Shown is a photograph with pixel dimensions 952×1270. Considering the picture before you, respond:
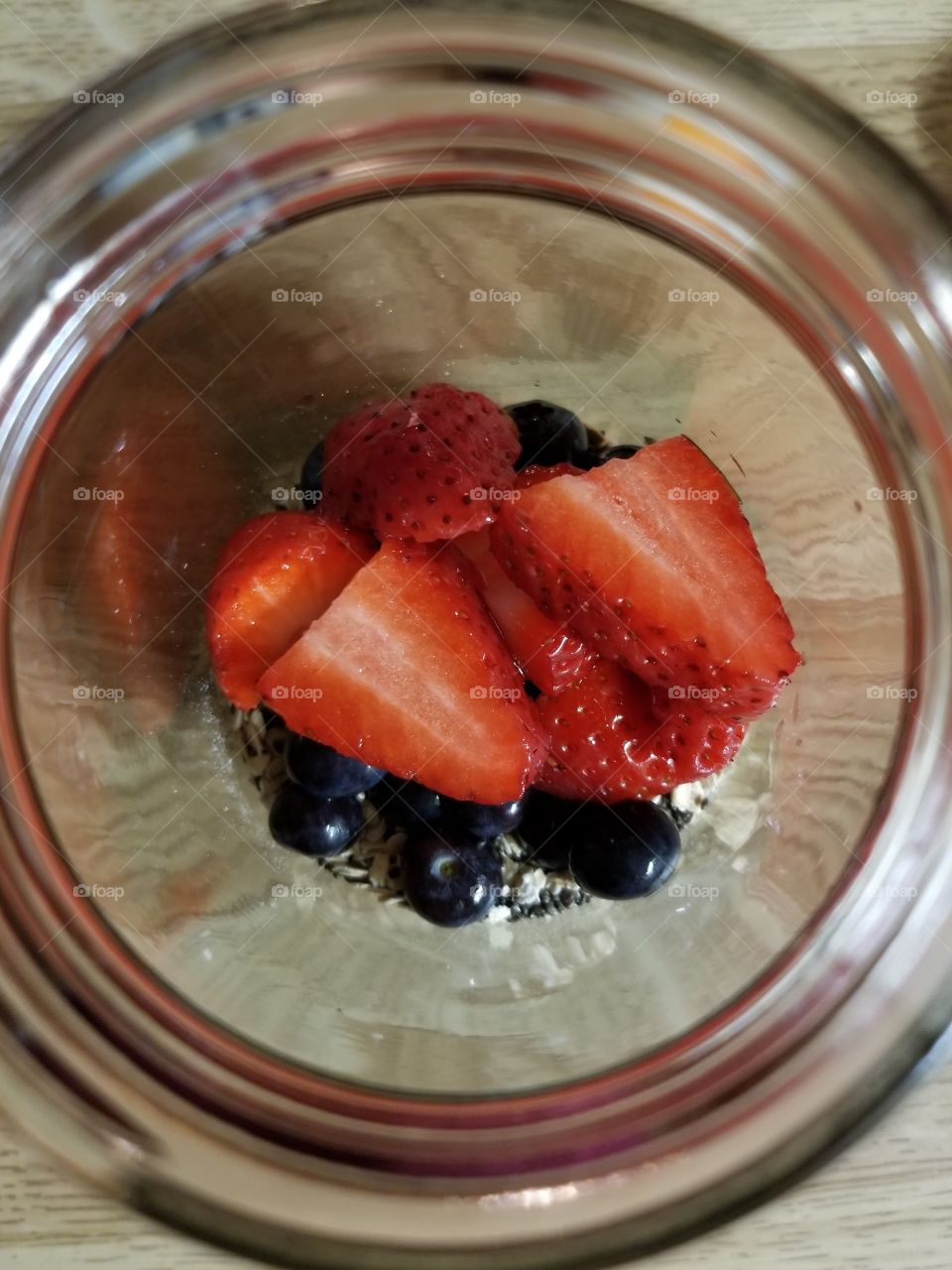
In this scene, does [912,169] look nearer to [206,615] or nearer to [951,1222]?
[206,615]

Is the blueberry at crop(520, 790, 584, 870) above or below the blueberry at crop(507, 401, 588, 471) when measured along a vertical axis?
below

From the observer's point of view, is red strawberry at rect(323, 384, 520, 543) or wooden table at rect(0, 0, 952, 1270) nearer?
red strawberry at rect(323, 384, 520, 543)

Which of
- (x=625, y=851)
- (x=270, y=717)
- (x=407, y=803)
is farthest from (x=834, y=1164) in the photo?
(x=270, y=717)

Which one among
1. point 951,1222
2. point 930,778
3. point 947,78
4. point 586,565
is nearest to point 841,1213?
point 951,1222

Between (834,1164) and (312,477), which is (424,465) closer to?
(312,477)

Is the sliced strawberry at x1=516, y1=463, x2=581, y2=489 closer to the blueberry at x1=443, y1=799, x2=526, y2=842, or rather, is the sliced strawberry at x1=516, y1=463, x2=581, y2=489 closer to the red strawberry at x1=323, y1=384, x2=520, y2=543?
the red strawberry at x1=323, y1=384, x2=520, y2=543

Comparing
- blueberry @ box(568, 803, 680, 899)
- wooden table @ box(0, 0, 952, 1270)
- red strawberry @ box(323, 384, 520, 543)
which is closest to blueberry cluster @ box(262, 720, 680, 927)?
blueberry @ box(568, 803, 680, 899)
